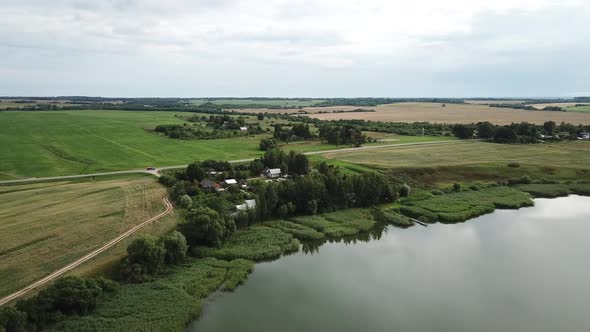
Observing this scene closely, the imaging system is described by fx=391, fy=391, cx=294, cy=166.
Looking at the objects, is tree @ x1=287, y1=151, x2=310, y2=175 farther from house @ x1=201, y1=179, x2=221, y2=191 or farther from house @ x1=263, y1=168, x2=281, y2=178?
house @ x1=201, y1=179, x2=221, y2=191

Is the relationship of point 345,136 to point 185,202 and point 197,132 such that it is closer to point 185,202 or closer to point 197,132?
point 197,132

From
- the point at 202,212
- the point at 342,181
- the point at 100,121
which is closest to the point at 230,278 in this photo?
the point at 202,212

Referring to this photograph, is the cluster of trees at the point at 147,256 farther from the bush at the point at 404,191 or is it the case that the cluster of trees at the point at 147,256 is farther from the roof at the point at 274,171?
the bush at the point at 404,191

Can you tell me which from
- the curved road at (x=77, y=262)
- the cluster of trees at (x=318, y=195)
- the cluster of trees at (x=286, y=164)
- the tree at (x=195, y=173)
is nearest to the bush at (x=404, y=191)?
the cluster of trees at (x=318, y=195)

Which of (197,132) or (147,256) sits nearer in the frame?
(147,256)

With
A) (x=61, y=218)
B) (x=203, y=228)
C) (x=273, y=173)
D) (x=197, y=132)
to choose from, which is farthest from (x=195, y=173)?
(x=197, y=132)

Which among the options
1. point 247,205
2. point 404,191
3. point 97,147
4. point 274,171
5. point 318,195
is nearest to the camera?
point 247,205
